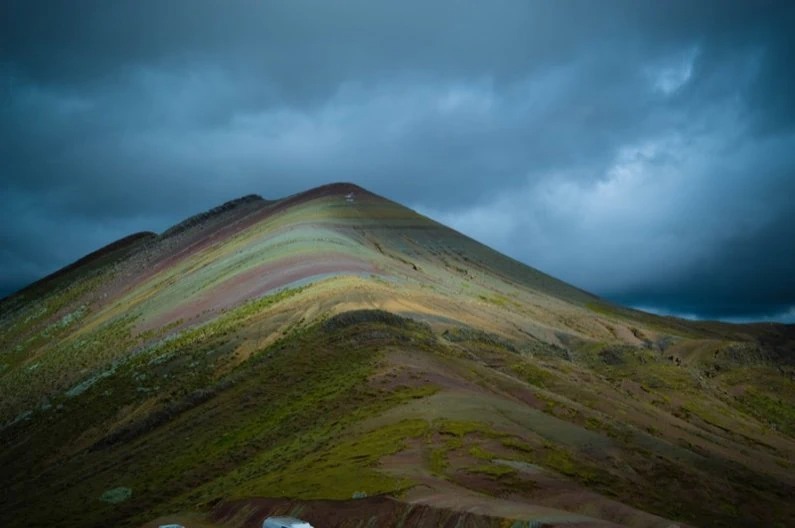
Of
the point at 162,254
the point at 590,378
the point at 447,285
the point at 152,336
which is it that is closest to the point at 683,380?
the point at 590,378

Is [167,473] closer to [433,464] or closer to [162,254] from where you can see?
[433,464]

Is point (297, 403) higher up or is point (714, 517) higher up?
point (297, 403)

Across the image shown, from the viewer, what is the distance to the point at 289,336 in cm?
4797

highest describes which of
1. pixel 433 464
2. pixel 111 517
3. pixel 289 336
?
pixel 289 336

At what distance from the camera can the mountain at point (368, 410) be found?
25.1 metres

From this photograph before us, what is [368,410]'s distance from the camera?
1347 inches

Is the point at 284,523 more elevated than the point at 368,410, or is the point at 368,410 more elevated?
the point at 368,410

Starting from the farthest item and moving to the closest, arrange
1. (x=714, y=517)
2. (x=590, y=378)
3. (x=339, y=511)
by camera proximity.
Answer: (x=590, y=378), (x=714, y=517), (x=339, y=511)

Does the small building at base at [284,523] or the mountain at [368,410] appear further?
the mountain at [368,410]

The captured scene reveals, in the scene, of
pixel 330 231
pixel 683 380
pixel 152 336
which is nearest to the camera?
pixel 152 336

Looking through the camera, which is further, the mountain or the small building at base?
the mountain

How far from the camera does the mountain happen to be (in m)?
25.1

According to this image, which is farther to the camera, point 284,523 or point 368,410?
point 368,410

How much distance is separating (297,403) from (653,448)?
61.7 ft
